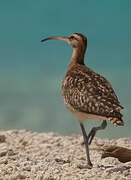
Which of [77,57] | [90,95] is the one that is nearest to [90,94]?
[90,95]

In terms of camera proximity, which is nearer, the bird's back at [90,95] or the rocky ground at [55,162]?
the rocky ground at [55,162]

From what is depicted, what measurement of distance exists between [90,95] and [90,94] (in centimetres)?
4

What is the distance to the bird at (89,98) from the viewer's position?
886 centimetres

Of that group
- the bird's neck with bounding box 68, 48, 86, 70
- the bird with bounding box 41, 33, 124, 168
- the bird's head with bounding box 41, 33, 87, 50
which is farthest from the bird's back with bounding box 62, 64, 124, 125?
the bird's head with bounding box 41, 33, 87, 50

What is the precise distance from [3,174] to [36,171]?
0.67 meters

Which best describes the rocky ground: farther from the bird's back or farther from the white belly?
the bird's back

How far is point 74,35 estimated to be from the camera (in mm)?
11680

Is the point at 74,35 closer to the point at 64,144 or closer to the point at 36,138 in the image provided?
the point at 64,144

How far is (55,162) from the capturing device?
978cm

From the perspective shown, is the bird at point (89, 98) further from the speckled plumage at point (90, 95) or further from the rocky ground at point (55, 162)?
the rocky ground at point (55, 162)

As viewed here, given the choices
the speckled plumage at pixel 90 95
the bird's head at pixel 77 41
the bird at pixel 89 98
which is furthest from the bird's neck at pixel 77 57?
the speckled plumage at pixel 90 95

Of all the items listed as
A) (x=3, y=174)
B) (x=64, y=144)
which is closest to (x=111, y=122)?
(x=3, y=174)

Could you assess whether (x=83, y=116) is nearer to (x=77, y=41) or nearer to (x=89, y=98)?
(x=89, y=98)

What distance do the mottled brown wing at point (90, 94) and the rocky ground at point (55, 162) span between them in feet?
3.94
